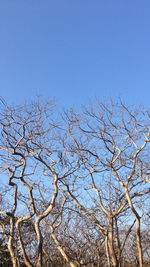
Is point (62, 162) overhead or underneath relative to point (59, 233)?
overhead

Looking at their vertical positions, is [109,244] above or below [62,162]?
below

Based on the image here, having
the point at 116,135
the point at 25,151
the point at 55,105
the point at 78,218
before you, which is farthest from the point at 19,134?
the point at 78,218

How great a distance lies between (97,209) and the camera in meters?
9.50

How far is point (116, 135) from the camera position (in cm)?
852

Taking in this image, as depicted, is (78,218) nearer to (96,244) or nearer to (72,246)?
(96,244)

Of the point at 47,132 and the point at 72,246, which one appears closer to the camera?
the point at 47,132

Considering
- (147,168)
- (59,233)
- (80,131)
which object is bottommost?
(59,233)

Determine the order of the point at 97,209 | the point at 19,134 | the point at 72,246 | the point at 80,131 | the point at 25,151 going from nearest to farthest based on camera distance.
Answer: the point at 19,134 < the point at 25,151 < the point at 80,131 < the point at 97,209 < the point at 72,246

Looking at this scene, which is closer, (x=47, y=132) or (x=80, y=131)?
(x=47, y=132)

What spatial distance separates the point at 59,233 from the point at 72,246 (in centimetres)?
171

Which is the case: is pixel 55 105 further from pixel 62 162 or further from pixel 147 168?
pixel 147 168

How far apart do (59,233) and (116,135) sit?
6.31 m

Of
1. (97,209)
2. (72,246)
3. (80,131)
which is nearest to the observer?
(80,131)

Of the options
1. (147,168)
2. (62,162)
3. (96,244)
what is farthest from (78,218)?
(147,168)
